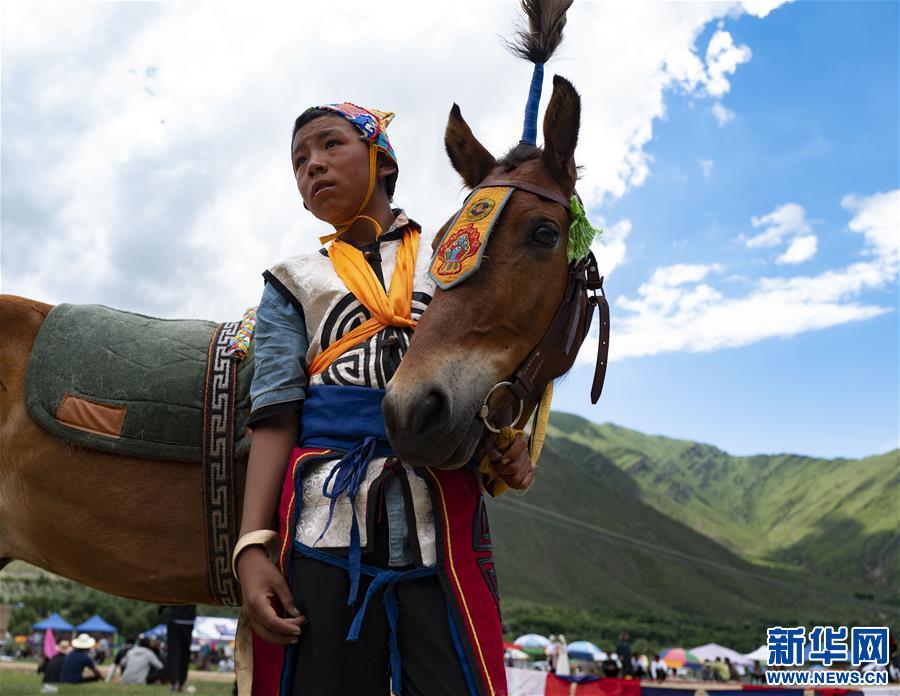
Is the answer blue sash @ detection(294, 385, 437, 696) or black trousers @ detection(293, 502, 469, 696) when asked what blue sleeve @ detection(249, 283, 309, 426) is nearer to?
blue sash @ detection(294, 385, 437, 696)

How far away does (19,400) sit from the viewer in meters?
2.53

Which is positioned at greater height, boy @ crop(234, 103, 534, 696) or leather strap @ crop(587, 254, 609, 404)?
leather strap @ crop(587, 254, 609, 404)

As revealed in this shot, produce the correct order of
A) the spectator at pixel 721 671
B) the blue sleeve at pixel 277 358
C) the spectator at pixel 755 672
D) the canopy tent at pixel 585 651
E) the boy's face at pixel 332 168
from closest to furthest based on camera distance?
the blue sleeve at pixel 277 358
the boy's face at pixel 332 168
the spectator at pixel 721 671
the spectator at pixel 755 672
the canopy tent at pixel 585 651

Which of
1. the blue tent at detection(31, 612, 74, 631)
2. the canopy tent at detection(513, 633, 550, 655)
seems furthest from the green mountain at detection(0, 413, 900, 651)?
the canopy tent at detection(513, 633, 550, 655)

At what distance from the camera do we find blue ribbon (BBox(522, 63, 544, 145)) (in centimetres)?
207

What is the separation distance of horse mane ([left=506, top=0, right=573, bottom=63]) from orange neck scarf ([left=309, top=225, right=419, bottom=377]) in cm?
65

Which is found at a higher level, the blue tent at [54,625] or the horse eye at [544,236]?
the horse eye at [544,236]

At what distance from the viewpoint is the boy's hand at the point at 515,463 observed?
5.88ft

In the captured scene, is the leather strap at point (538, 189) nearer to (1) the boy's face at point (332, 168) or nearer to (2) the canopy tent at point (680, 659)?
(1) the boy's face at point (332, 168)

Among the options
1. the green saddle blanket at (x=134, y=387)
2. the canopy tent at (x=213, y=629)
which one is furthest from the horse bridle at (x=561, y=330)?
Answer: the canopy tent at (x=213, y=629)

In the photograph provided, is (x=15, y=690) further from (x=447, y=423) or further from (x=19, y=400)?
(x=447, y=423)

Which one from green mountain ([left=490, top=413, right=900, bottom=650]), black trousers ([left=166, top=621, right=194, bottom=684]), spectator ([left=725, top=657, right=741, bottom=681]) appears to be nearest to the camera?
black trousers ([left=166, top=621, right=194, bottom=684])

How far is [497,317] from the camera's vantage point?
1.71m

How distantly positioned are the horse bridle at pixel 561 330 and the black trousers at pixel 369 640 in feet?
1.38
